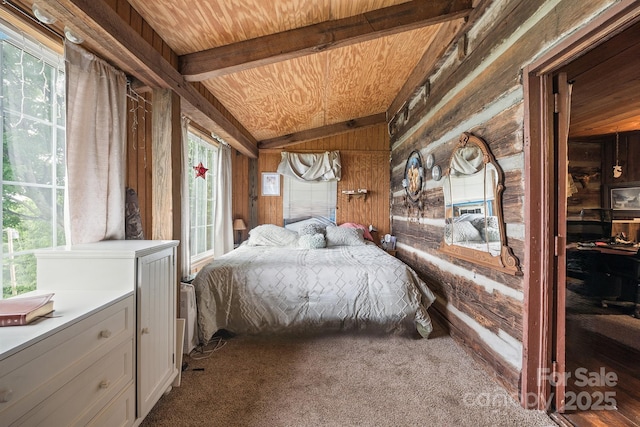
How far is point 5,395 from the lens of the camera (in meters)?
0.68

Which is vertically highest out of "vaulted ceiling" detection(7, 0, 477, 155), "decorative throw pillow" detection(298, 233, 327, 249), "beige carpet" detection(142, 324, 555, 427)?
"vaulted ceiling" detection(7, 0, 477, 155)

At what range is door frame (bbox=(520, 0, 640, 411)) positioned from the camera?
4.46 ft

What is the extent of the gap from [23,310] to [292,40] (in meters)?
2.03

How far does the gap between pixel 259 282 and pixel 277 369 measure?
662 mm

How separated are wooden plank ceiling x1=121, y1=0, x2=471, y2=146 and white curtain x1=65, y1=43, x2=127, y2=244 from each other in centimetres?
45

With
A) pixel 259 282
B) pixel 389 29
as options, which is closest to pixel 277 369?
pixel 259 282

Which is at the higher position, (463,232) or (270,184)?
(270,184)

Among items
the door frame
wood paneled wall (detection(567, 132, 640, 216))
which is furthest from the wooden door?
wood paneled wall (detection(567, 132, 640, 216))

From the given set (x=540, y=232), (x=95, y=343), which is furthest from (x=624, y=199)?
(x=95, y=343)

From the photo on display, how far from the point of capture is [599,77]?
1957 mm

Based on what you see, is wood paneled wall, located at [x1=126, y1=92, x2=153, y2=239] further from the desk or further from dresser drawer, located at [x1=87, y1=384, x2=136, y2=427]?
the desk

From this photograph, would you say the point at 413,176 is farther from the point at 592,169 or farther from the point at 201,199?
the point at 592,169

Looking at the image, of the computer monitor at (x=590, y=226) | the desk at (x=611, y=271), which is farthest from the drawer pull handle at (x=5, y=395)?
the computer monitor at (x=590, y=226)

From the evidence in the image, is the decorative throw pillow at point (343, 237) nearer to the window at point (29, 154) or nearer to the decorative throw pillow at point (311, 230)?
the decorative throw pillow at point (311, 230)
